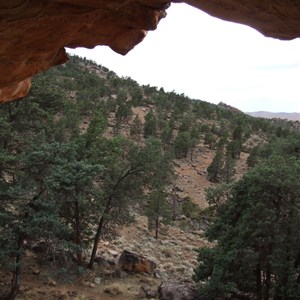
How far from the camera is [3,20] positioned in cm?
652

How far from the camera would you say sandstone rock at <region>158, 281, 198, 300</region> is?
60.6 ft

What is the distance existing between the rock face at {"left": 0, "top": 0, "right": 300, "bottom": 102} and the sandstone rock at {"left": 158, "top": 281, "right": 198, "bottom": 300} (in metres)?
12.7

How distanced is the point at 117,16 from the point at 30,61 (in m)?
2.08

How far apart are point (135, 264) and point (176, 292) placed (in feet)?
14.1

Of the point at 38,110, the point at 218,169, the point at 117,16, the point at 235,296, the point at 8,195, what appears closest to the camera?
the point at 117,16

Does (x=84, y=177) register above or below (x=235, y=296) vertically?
above

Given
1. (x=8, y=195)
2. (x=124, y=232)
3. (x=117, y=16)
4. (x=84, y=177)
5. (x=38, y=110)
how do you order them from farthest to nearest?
(x=124, y=232) → (x=38, y=110) → (x=84, y=177) → (x=8, y=195) → (x=117, y=16)

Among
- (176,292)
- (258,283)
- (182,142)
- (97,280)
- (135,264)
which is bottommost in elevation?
(97,280)

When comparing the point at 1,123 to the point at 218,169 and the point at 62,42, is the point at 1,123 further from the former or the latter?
the point at 218,169

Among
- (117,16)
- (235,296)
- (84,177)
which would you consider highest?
(117,16)

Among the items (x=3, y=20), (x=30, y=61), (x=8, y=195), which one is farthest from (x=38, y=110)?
(x=3, y=20)

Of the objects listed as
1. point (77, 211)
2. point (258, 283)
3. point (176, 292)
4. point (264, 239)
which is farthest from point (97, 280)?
point (264, 239)

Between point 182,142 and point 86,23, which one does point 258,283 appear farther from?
point 182,142

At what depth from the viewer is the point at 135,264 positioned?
22547mm
